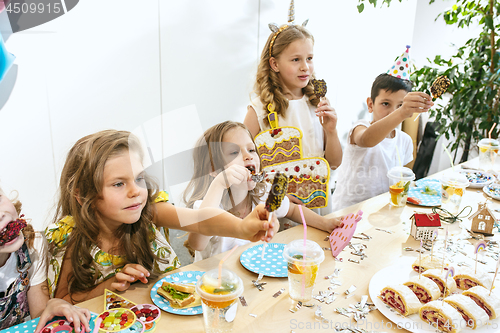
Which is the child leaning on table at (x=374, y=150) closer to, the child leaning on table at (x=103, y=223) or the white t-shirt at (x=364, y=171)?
the white t-shirt at (x=364, y=171)

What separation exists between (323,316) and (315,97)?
132 cm

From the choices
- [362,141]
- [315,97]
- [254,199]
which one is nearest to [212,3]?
[315,97]

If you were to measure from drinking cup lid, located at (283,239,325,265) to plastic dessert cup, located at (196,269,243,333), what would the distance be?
8.1 inches

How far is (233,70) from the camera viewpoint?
307cm

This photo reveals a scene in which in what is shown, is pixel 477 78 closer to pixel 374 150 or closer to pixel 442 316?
pixel 374 150

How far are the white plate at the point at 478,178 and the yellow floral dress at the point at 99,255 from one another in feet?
5.35

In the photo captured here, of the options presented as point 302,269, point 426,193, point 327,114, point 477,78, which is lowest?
point 426,193

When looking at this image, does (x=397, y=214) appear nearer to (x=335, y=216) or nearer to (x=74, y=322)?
(x=335, y=216)

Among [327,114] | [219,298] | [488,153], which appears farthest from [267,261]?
[488,153]

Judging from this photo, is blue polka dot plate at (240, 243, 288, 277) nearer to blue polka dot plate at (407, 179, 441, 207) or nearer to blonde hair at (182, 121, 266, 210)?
blonde hair at (182, 121, 266, 210)

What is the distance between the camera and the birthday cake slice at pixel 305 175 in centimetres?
175

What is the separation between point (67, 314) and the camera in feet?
2.91

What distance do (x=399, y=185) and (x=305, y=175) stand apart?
0.42 metres

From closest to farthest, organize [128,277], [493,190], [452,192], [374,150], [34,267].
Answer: [128,277] → [34,267] → [452,192] → [493,190] → [374,150]
